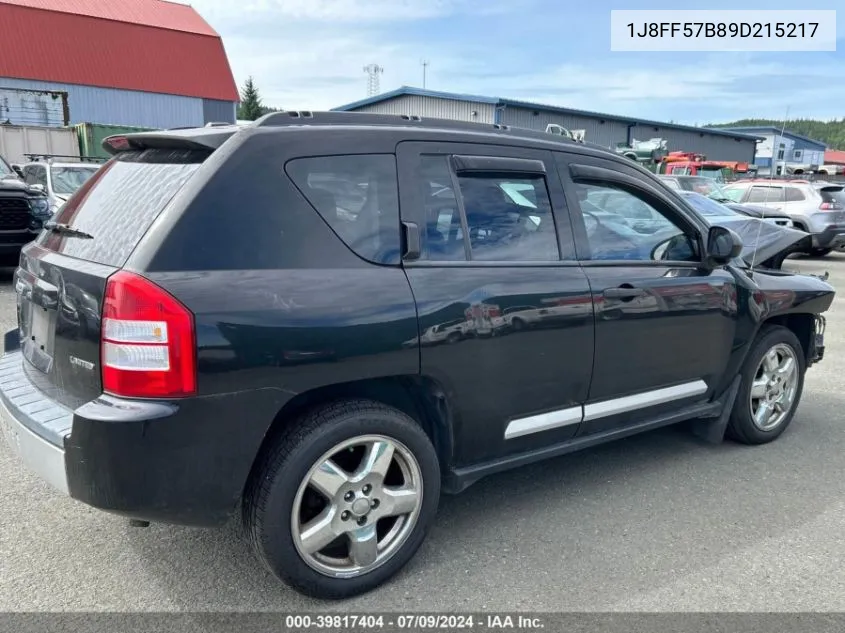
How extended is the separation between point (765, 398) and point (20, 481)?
14.3 ft

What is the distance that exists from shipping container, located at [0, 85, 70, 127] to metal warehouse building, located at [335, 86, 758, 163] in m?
12.3

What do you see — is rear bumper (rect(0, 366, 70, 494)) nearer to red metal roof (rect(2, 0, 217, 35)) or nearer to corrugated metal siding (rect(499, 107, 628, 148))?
corrugated metal siding (rect(499, 107, 628, 148))

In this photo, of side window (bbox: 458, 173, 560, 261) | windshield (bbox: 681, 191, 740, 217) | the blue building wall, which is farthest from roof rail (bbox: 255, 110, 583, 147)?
the blue building wall

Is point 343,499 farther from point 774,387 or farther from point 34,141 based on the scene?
point 34,141

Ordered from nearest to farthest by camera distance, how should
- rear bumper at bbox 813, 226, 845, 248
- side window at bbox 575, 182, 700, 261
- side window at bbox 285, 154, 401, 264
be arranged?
side window at bbox 285, 154, 401, 264 → side window at bbox 575, 182, 700, 261 → rear bumper at bbox 813, 226, 845, 248

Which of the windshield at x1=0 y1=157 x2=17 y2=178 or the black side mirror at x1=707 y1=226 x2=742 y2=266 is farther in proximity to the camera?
Answer: the windshield at x1=0 y1=157 x2=17 y2=178

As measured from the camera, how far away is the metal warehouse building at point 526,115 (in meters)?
29.9

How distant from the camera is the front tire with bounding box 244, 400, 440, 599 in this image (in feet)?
8.25

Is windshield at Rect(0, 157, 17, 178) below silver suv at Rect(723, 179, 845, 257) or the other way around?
the other way around

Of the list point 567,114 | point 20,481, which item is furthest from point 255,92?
point 20,481

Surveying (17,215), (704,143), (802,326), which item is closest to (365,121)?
(802,326)

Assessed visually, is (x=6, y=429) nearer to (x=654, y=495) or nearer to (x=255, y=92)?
(x=654, y=495)

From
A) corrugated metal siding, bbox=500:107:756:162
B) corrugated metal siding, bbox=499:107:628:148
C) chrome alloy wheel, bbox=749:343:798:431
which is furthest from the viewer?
corrugated metal siding, bbox=500:107:756:162

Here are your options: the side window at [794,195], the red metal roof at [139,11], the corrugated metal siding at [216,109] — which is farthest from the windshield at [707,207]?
the red metal roof at [139,11]
